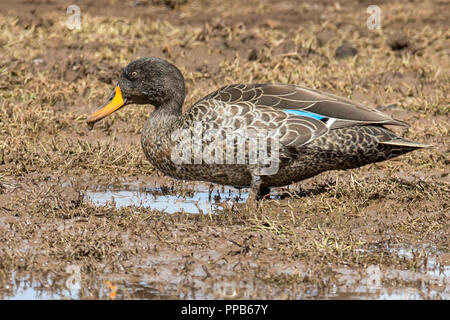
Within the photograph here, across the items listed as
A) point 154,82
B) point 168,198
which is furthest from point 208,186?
point 154,82

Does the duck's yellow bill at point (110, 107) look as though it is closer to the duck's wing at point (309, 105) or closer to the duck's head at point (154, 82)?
the duck's head at point (154, 82)

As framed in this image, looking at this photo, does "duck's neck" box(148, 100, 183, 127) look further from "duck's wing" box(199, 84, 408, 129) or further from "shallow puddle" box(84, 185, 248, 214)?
"shallow puddle" box(84, 185, 248, 214)

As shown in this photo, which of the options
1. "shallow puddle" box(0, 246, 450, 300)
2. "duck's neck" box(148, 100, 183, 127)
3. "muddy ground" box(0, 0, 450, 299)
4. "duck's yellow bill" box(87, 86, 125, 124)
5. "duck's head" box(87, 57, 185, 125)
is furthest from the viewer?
"duck's yellow bill" box(87, 86, 125, 124)

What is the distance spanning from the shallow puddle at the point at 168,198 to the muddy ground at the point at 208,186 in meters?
0.05

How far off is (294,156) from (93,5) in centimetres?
785

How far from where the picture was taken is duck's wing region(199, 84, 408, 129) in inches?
239

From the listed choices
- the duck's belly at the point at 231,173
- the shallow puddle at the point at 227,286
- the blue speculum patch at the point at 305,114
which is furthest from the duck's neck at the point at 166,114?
the shallow puddle at the point at 227,286

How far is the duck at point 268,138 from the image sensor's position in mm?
5988

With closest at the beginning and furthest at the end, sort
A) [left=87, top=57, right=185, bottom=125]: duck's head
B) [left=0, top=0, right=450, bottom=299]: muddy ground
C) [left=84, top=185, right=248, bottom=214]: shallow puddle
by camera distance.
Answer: [left=0, top=0, right=450, bottom=299]: muddy ground < [left=84, top=185, right=248, bottom=214]: shallow puddle < [left=87, top=57, right=185, bottom=125]: duck's head

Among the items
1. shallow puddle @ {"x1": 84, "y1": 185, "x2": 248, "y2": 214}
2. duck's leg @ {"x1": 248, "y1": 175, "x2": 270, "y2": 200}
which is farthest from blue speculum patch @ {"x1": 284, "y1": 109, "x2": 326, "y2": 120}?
shallow puddle @ {"x1": 84, "y1": 185, "x2": 248, "y2": 214}

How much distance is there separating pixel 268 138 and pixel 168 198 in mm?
1079

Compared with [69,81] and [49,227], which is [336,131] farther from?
[69,81]

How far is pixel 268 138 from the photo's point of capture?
236 inches
